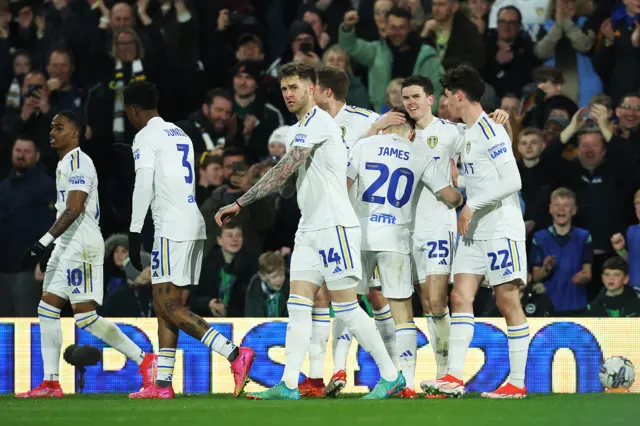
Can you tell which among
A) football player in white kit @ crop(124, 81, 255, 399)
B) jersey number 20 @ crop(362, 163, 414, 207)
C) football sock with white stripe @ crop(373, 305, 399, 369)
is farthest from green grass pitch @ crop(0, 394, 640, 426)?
jersey number 20 @ crop(362, 163, 414, 207)

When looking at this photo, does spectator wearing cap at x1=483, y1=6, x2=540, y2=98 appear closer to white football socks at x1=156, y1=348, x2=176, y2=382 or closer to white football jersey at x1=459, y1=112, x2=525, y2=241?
white football jersey at x1=459, y1=112, x2=525, y2=241

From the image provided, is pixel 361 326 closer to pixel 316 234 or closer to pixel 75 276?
pixel 316 234

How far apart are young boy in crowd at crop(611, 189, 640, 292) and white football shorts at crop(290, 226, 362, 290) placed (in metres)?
4.49

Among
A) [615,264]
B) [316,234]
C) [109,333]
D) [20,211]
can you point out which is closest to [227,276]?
[20,211]

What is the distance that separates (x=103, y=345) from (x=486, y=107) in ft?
15.8

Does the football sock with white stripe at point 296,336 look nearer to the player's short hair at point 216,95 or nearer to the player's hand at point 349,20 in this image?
the player's short hair at point 216,95

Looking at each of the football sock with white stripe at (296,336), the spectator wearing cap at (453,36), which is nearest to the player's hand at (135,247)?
the football sock with white stripe at (296,336)

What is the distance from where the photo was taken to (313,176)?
7.87 metres

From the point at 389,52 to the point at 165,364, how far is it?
573 centimetres

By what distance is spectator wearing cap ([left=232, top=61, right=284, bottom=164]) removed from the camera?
12891 mm

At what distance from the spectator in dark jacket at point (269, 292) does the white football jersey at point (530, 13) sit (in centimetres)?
432

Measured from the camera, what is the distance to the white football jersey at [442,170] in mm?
8625

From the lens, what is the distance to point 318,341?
28.1 ft

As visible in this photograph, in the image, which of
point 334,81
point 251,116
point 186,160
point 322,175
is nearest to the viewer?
point 322,175
